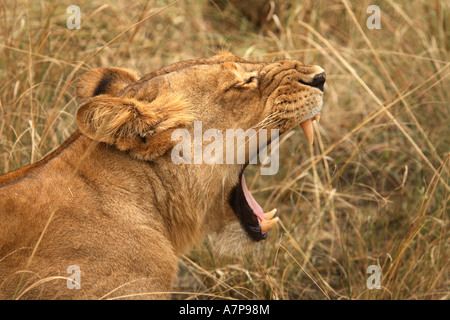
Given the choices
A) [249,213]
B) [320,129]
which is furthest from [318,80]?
[320,129]

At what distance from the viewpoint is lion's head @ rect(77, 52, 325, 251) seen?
108 inches

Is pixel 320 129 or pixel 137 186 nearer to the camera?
pixel 137 186

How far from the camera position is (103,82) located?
3223 millimetres

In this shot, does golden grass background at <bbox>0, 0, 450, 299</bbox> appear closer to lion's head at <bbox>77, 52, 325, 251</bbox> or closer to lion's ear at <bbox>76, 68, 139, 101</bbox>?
lion's ear at <bbox>76, 68, 139, 101</bbox>

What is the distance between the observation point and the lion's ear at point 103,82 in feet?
10.5

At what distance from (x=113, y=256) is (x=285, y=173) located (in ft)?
7.97

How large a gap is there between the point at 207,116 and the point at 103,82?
639 millimetres

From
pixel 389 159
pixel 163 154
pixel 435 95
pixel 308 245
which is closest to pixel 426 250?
pixel 308 245

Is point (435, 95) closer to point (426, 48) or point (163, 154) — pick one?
point (426, 48)

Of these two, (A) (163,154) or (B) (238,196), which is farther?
(B) (238,196)

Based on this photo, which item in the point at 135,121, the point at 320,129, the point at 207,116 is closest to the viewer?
the point at 135,121

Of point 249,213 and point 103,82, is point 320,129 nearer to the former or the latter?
point 249,213

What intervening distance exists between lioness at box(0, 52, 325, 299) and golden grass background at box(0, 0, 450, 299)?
36 centimetres

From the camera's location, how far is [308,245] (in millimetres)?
4227
